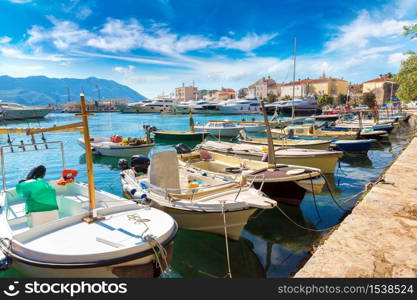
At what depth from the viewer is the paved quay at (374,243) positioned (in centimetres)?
478

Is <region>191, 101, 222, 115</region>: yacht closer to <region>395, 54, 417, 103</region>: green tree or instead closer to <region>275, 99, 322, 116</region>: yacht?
<region>275, 99, 322, 116</region>: yacht

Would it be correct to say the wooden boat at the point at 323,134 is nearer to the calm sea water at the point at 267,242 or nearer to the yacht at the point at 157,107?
the calm sea water at the point at 267,242

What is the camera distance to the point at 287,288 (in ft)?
13.9

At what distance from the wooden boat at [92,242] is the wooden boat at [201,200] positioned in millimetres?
1359

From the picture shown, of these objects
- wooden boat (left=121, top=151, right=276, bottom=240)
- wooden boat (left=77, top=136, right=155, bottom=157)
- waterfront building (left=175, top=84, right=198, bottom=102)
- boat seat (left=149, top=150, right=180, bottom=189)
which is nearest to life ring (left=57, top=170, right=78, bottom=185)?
wooden boat (left=121, top=151, right=276, bottom=240)

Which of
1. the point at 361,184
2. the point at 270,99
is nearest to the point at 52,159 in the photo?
the point at 361,184

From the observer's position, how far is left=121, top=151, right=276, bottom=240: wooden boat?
7.56 m

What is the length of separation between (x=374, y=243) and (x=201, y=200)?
14.6 ft

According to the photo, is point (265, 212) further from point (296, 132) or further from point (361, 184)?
point (296, 132)

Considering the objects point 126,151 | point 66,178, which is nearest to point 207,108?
point 126,151

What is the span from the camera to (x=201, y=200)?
808 cm

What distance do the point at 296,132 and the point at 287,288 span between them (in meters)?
23.8

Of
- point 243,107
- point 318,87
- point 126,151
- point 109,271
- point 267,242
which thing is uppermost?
point 318,87

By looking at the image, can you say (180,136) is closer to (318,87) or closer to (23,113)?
(23,113)
